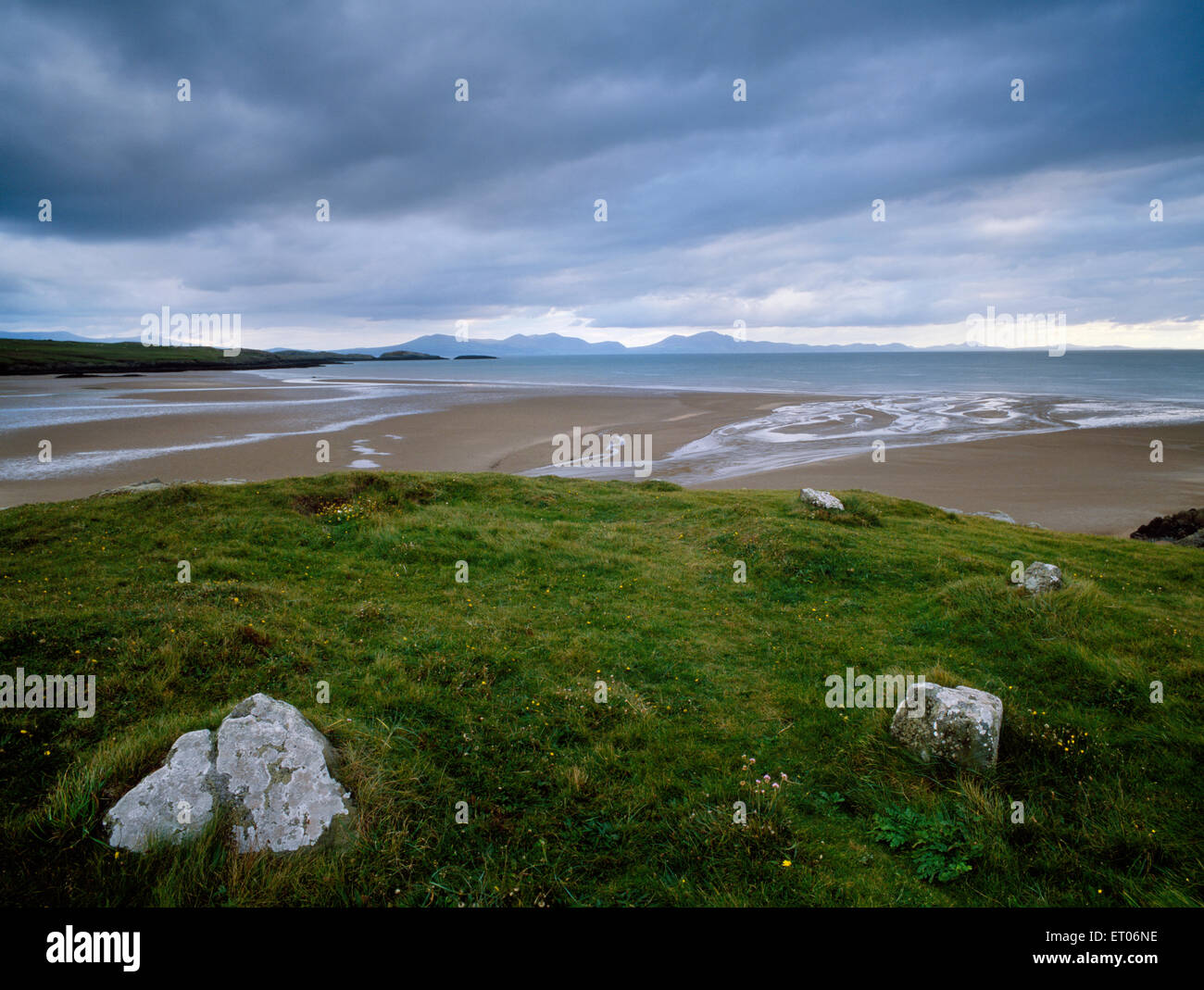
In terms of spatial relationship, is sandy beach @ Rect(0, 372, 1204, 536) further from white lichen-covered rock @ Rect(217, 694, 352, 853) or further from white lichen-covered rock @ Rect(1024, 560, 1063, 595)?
white lichen-covered rock @ Rect(217, 694, 352, 853)

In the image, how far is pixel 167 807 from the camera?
4.84 m

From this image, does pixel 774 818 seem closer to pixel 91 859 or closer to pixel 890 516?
pixel 91 859

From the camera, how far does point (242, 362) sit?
507 ft

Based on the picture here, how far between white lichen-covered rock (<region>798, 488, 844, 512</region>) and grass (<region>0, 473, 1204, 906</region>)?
2957mm

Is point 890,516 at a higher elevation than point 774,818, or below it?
higher

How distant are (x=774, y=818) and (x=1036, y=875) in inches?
87.7

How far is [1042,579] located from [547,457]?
28.3 metres

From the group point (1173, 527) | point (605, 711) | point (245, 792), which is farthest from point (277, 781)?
point (1173, 527)

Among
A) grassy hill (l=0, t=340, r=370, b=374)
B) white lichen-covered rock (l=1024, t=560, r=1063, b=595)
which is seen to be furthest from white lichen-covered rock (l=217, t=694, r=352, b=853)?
grassy hill (l=0, t=340, r=370, b=374)

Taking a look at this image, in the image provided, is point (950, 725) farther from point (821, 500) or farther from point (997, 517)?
point (997, 517)

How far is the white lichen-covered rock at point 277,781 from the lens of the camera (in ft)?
16.0

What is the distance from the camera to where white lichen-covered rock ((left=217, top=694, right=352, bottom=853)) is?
489cm

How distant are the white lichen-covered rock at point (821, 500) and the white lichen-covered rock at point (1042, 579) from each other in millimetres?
6345
